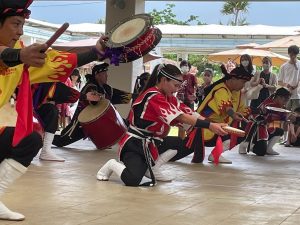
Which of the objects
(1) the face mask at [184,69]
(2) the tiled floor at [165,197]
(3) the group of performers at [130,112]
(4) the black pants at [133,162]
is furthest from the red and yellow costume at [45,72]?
(1) the face mask at [184,69]

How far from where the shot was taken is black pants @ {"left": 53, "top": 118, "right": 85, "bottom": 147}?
8.84 metres

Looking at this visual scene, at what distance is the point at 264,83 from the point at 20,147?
750 cm

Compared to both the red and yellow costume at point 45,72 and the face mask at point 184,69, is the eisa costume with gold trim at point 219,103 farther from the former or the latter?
the face mask at point 184,69

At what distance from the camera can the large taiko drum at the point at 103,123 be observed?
7809 mm

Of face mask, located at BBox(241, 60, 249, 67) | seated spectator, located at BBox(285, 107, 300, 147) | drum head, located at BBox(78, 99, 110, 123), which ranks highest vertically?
face mask, located at BBox(241, 60, 249, 67)

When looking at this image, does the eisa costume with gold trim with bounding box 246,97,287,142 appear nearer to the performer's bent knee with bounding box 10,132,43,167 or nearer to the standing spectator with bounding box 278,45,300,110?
the standing spectator with bounding box 278,45,300,110

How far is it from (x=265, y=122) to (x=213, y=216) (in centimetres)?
493

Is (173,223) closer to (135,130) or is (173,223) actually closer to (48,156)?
(135,130)

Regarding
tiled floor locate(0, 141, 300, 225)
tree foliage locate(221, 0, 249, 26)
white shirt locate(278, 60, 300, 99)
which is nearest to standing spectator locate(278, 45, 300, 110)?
white shirt locate(278, 60, 300, 99)

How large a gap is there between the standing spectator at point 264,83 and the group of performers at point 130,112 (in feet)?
4.99

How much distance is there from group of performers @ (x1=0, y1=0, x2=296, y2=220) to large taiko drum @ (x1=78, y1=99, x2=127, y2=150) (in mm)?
141

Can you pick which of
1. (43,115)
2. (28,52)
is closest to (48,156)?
(43,115)

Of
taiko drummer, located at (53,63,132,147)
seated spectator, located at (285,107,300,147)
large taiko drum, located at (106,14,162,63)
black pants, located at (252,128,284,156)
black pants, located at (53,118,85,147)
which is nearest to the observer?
large taiko drum, located at (106,14,162,63)

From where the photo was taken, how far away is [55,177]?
5.89 metres
